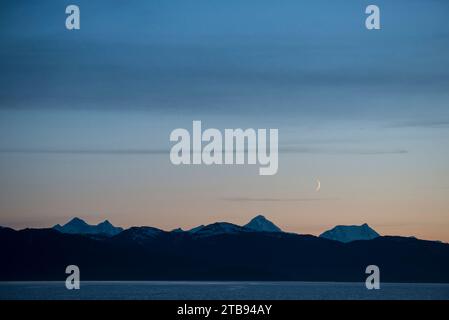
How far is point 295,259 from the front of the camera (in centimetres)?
6550

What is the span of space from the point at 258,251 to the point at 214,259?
1694 centimetres
